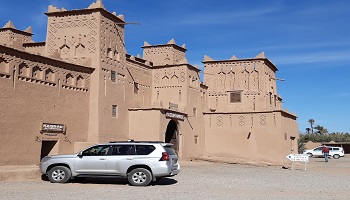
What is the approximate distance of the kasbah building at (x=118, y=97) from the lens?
19625mm

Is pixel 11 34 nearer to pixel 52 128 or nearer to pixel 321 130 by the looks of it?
pixel 52 128

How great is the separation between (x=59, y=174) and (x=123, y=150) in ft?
8.33

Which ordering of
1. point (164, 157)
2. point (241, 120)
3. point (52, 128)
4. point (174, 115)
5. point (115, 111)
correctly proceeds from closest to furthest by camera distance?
point (164, 157) < point (52, 128) < point (115, 111) < point (174, 115) < point (241, 120)

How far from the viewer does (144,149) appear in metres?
13.4

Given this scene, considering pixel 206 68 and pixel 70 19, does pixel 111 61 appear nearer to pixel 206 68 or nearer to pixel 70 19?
pixel 70 19

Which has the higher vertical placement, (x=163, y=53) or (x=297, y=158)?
(x=163, y=53)

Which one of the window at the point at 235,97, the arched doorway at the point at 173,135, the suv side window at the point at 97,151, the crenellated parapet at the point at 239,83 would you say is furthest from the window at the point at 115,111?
the window at the point at 235,97

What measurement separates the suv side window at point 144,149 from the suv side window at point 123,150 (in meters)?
0.20

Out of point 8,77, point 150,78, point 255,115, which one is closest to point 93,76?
point 8,77

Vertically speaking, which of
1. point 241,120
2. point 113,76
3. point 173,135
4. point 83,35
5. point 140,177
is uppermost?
point 83,35

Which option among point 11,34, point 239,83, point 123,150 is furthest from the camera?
point 239,83

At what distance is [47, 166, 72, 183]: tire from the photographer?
13.5 meters

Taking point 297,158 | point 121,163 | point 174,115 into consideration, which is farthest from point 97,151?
point 297,158

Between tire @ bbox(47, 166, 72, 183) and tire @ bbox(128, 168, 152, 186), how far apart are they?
2.33 metres
